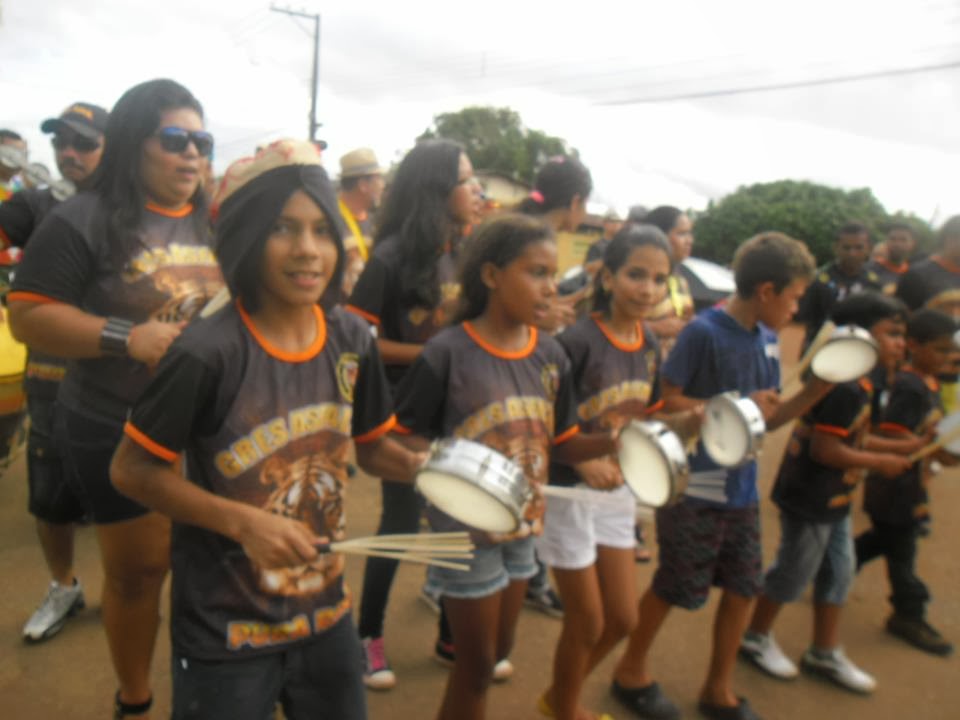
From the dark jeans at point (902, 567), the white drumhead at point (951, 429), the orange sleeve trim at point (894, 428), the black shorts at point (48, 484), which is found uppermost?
the white drumhead at point (951, 429)

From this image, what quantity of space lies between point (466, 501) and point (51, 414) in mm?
2318

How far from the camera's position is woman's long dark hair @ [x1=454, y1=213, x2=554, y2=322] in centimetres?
266

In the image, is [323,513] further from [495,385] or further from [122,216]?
[122,216]

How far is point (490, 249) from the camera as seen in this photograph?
107 inches

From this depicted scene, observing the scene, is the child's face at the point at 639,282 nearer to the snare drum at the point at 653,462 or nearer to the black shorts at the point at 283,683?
the snare drum at the point at 653,462

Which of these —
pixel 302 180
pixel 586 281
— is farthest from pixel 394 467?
pixel 586 281

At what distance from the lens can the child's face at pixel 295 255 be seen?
69.6 inches

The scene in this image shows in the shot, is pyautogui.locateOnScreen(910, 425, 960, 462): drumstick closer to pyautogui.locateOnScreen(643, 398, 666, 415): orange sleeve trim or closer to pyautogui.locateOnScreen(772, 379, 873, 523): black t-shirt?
pyautogui.locateOnScreen(772, 379, 873, 523): black t-shirt

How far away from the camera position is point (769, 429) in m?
3.22

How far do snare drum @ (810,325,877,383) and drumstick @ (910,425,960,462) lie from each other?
107 cm

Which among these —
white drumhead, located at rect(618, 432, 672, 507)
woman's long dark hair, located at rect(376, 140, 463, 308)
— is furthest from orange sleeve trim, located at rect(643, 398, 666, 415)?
woman's long dark hair, located at rect(376, 140, 463, 308)

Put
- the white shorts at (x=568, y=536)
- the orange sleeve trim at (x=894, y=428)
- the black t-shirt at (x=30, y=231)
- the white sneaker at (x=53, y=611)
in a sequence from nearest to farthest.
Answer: the white shorts at (x=568, y=536) → the white sneaker at (x=53, y=611) → the black t-shirt at (x=30, y=231) → the orange sleeve trim at (x=894, y=428)

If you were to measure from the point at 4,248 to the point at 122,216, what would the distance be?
1.85m

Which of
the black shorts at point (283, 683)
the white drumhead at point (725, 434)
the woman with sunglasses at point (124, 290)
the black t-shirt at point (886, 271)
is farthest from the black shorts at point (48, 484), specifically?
the black t-shirt at point (886, 271)
